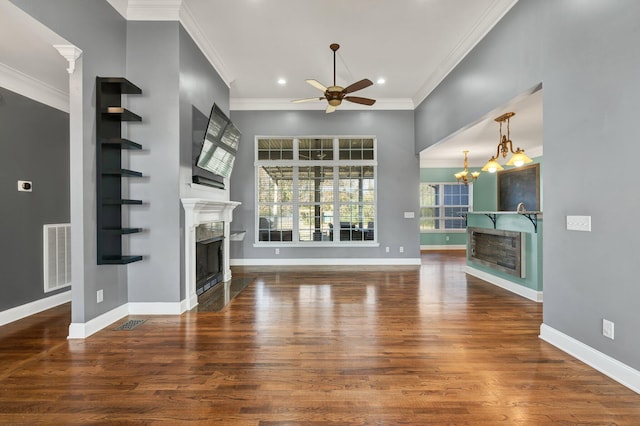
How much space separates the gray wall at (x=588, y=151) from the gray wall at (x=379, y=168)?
3.47m

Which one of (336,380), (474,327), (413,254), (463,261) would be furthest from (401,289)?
(463,261)

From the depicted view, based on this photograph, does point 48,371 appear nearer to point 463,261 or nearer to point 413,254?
point 413,254

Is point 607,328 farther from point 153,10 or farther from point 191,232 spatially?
point 153,10

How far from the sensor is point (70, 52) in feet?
9.23

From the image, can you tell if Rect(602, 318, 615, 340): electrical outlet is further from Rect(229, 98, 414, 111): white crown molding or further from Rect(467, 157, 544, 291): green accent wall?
Rect(229, 98, 414, 111): white crown molding

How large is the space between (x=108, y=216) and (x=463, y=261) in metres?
7.29

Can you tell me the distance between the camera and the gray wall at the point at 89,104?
2824 mm

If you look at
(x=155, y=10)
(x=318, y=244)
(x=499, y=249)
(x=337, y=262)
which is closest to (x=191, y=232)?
(x=155, y=10)

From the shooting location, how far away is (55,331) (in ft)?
10.4

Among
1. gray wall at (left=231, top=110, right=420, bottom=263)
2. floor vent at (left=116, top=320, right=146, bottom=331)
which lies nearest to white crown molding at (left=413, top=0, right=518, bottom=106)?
gray wall at (left=231, top=110, right=420, bottom=263)

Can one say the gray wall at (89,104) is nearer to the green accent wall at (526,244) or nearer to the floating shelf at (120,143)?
the floating shelf at (120,143)

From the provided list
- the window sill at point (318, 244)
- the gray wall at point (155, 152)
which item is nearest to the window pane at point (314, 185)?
the window sill at point (318, 244)

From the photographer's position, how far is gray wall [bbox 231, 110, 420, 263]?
6.67 metres

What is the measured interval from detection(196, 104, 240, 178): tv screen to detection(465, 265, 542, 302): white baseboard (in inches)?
182
